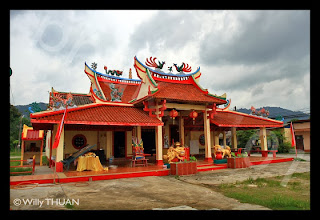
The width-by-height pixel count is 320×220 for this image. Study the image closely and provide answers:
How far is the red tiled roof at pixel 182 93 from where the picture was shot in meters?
11.8

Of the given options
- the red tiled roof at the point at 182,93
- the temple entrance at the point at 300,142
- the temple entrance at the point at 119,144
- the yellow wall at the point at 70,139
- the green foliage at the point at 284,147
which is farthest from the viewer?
the temple entrance at the point at 300,142

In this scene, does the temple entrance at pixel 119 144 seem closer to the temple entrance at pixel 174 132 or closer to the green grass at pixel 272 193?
the temple entrance at pixel 174 132

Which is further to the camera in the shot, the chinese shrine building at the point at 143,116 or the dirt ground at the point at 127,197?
the chinese shrine building at the point at 143,116

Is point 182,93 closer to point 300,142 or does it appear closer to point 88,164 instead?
point 88,164

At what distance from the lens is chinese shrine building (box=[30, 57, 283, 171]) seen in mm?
10547

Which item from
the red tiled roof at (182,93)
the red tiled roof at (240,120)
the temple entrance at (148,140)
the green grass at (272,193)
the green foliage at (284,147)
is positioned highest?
the red tiled roof at (182,93)

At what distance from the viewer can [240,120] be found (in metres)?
15.5

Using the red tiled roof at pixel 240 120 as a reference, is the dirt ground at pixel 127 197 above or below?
below

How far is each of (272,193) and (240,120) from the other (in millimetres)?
9566

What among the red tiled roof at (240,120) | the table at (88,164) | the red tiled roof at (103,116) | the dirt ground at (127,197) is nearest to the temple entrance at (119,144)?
the red tiled roof at (103,116)

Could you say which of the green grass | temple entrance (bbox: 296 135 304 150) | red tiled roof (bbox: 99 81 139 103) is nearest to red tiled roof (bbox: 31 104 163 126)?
red tiled roof (bbox: 99 81 139 103)

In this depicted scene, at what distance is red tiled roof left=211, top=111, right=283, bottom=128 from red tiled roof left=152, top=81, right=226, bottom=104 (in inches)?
71.1

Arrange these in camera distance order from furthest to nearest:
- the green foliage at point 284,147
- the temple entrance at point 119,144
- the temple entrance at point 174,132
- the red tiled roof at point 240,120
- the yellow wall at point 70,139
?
the green foliage at point 284,147, the temple entrance at point 174,132, the temple entrance at point 119,144, the red tiled roof at point 240,120, the yellow wall at point 70,139
